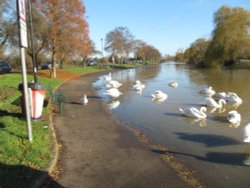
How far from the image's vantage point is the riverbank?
542 cm

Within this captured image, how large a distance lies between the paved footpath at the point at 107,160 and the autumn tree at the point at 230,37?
153 ft

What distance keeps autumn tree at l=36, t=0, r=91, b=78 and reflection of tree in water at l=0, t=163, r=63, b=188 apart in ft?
76.7

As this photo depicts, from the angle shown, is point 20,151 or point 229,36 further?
point 229,36

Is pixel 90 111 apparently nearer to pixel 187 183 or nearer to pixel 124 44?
pixel 187 183

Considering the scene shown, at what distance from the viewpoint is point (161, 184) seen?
5312 mm

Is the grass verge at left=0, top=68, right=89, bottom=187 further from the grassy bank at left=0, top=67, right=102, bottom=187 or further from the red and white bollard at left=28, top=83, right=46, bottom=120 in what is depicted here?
the red and white bollard at left=28, top=83, right=46, bottom=120

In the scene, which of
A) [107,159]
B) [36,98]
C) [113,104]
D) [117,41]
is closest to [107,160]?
[107,159]

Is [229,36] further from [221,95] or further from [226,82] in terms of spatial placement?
[221,95]

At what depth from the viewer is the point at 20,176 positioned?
203 inches

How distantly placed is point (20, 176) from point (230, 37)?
5227 cm

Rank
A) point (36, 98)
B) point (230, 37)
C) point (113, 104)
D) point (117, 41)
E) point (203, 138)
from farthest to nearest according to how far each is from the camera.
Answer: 1. point (117, 41)
2. point (230, 37)
3. point (113, 104)
4. point (203, 138)
5. point (36, 98)

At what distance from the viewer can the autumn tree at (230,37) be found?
2018 inches

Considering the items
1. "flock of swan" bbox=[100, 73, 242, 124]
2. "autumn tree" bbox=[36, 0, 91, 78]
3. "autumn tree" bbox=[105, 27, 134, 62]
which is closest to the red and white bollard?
"flock of swan" bbox=[100, 73, 242, 124]

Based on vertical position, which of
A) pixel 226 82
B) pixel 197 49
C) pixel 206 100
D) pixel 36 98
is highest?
pixel 197 49
